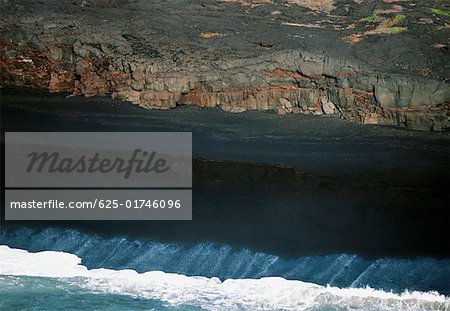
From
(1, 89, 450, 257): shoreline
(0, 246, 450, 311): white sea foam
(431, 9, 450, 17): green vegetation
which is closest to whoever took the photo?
(0, 246, 450, 311): white sea foam

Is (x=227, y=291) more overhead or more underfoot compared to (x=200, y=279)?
more overhead

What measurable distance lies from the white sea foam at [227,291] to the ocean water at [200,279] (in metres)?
0.02

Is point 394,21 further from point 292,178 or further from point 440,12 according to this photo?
point 292,178

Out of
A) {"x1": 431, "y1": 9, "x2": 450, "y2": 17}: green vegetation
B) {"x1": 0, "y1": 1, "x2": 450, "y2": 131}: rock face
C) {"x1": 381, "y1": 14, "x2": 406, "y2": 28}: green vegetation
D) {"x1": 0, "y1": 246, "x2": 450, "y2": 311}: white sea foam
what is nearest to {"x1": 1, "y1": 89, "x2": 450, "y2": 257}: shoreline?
{"x1": 0, "y1": 1, "x2": 450, "y2": 131}: rock face

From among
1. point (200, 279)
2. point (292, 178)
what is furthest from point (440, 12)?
point (200, 279)

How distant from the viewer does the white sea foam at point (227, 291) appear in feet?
52.4

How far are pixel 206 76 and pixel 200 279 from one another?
17580 millimetres

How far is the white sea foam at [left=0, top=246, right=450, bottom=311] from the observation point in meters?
16.0

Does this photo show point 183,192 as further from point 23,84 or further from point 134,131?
point 23,84

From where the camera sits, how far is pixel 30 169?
80.4ft

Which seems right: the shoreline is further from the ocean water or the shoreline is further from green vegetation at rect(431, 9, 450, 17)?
green vegetation at rect(431, 9, 450, 17)

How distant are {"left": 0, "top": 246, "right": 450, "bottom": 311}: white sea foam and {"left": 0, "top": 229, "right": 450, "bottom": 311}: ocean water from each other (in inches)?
0.8

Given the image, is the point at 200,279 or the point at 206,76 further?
the point at 206,76

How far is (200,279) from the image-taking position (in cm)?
1733
